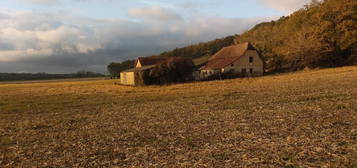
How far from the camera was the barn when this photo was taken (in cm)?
5472

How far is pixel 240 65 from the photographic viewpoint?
5756 cm

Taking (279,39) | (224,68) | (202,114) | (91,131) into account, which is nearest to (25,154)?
(91,131)

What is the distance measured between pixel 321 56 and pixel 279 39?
11.2 m

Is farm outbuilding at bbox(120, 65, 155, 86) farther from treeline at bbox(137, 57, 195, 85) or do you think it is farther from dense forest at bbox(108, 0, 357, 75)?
dense forest at bbox(108, 0, 357, 75)

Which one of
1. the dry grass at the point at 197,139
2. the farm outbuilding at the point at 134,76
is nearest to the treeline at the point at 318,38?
the farm outbuilding at the point at 134,76

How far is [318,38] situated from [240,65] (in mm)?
14882

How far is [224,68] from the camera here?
54.2 meters

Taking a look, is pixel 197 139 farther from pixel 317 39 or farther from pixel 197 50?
pixel 197 50

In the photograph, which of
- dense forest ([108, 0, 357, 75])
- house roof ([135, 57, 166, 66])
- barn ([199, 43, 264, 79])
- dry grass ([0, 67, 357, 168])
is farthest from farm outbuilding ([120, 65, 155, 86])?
dry grass ([0, 67, 357, 168])

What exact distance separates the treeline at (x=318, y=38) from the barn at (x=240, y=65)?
555cm

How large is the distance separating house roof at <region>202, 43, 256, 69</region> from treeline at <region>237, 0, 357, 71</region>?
728cm

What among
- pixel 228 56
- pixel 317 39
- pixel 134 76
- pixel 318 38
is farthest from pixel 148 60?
pixel 318 38

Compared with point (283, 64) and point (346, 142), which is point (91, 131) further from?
point (283, 64)

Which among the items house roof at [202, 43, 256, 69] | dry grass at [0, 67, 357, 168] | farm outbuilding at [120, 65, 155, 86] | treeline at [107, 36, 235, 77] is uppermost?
treeline at [107, 36, 235, 77]
